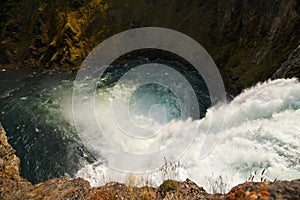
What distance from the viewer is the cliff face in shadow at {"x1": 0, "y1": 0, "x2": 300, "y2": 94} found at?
157 feet

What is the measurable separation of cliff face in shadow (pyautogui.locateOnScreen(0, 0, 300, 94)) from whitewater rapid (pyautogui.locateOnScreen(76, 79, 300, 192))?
15968 millimetres

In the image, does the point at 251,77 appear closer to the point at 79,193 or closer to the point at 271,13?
the point at 271,13

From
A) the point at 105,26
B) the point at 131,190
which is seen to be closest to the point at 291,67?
the point at 131,190

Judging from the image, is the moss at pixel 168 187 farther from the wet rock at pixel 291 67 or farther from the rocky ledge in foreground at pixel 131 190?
the wet rock at pixel 291 67

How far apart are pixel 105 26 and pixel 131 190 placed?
203 feet

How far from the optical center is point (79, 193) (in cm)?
1383

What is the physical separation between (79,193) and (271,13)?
128 feet

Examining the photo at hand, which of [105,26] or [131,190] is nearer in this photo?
[131,190]

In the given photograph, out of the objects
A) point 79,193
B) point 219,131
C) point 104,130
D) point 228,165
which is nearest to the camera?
point 79,193

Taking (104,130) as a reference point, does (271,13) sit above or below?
above

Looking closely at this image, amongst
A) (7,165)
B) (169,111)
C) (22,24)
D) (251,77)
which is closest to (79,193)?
(7,165)

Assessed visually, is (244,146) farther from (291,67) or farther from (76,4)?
(76,4)

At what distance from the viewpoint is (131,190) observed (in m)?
10.9

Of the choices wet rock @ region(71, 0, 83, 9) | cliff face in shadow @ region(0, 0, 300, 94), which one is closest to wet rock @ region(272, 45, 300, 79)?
cliff face in shadow @ region(0, 0, 300, 94)
